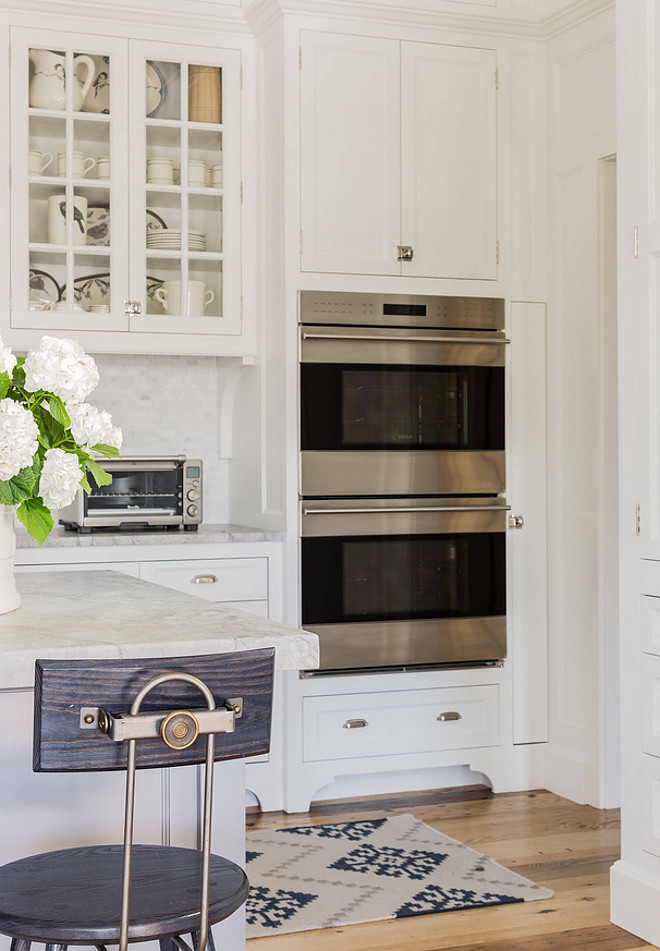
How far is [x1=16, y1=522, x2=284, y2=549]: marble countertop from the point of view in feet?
11.9

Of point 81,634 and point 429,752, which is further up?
point 81,634

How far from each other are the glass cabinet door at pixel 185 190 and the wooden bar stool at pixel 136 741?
8.75ft

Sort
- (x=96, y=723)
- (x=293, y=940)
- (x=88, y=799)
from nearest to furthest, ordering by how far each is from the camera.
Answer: (x=96, y=723) → (x=88, y=799) → (x=293, y=940)

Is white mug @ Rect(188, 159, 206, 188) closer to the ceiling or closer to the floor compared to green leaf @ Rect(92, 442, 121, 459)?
closer to the ceiling

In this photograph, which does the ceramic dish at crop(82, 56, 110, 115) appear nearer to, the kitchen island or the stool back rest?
the kitchen island

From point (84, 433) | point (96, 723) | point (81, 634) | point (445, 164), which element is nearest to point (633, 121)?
point (445, 164)

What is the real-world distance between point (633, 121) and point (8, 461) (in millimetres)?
1823

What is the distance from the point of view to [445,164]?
13.1ft

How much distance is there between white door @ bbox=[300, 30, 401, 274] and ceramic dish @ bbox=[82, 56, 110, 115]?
69 centimetres

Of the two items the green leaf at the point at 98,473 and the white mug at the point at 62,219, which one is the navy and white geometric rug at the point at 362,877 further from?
the white mug at the point at 62,219

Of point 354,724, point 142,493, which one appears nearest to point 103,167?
point 142,493

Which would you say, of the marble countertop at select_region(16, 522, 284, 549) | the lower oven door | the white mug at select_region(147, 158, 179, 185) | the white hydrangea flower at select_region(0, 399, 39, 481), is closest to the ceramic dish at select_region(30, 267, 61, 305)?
the white mug at select_region(147, 158, 179, 185)

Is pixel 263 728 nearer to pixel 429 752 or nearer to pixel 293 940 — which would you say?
pixel 293 940

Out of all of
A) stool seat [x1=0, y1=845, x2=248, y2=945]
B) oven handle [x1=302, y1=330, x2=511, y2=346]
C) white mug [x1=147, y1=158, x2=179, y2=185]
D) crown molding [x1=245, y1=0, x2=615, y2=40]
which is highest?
crown molding [x1=245, y1=0, x2=615, y2=40]
